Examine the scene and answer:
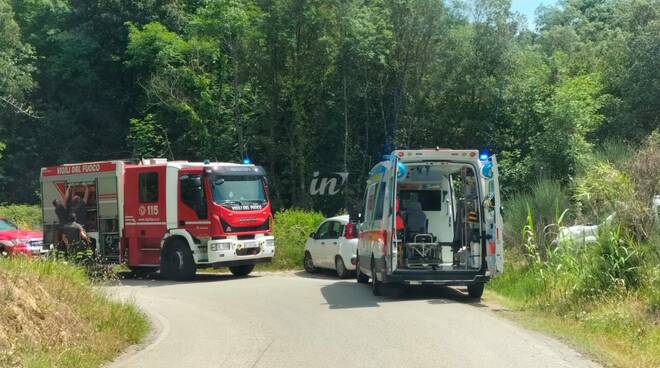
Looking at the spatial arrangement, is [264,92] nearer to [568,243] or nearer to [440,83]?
[440,83]

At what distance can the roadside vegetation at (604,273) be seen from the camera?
1073cm

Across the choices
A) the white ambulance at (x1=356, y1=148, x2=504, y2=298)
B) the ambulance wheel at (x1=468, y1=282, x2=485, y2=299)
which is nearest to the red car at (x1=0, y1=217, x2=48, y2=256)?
the white ambulance at (x1=356, y1=148, x2=504, y2=298)

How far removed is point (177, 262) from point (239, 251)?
5.96 feet

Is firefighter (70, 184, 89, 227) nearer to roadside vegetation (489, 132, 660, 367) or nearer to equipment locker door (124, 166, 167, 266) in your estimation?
equipment locker door (124, 166, 167, 266)

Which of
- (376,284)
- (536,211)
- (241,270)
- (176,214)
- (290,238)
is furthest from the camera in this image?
(290,238)

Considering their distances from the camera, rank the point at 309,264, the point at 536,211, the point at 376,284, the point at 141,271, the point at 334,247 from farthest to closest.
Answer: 1. the point at 309,264
2. the point at 141,271
3. the point at 334,247
4. the point at 536,211
5. the point at 376,284

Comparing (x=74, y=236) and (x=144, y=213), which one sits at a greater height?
(x=144, y=213)

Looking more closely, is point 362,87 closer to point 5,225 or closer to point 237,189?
point 237,189

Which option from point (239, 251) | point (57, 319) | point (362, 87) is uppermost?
point (362, 87)

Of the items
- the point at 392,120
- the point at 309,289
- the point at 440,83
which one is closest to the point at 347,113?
the point at 392,120

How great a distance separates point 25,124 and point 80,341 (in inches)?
1535

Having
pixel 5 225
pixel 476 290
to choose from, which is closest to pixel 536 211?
pixel 476 290

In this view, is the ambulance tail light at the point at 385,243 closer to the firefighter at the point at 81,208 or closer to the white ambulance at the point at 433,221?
the white ambulance at the point at 433,221

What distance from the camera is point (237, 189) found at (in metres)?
20.3
